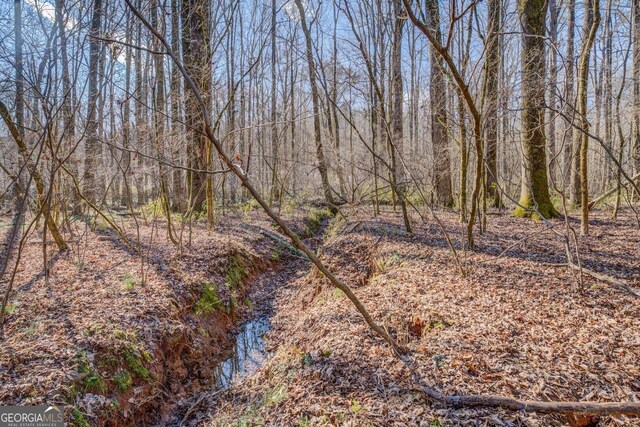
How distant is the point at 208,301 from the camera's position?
503 cm

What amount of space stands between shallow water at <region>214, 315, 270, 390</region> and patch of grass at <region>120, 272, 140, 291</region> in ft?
5.15

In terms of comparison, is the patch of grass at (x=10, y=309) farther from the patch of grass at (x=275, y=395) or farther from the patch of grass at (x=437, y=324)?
the patch of grass at (x=437, y=324)

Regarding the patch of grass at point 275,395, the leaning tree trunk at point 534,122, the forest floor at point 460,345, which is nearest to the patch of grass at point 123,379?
the forest floor at point 460,345

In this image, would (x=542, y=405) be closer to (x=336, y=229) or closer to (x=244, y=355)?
(x=244, y=355)

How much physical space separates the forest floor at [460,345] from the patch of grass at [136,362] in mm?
685

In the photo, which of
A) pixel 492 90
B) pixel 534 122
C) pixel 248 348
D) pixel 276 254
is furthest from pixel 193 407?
pixel 534 122

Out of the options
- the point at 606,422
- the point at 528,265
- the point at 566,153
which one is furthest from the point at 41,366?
the point at 566,153

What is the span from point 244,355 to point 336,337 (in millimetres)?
1641

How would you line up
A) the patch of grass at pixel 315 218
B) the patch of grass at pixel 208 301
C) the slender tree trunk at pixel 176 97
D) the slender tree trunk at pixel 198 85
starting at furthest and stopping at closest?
1. the patch of grass at pixel 315 218
2. the slender tree trunk at pixel 176 97
3. the slender tree trunk at pixel 198 85
4. the patch of grass at pixel 208 301

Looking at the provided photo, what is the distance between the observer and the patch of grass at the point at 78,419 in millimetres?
2608

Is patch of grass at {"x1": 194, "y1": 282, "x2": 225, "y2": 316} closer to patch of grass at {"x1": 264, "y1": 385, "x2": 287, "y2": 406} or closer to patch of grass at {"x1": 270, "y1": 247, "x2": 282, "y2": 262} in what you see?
patch of grass at {"x1": 264, "y1": 385, "x2": 287, "y2": 406}

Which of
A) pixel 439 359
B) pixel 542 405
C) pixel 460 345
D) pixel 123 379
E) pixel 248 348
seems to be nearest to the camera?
pixel 542 405

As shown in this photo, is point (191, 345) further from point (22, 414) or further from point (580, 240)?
point (580, 240)

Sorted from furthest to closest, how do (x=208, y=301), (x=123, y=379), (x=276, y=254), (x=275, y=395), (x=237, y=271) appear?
(x=276, y=254) → (x=237, y=271) → (x=208, y=301) → (x=123, y=379) → (x=275, y=395)
